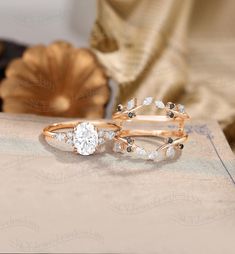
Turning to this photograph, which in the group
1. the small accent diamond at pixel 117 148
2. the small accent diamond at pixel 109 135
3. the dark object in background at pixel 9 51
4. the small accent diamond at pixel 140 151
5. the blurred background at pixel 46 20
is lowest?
the dark object in background at pixel 9 51

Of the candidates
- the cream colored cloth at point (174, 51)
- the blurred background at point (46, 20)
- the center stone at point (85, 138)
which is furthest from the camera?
the blurred background at point (46, 20)

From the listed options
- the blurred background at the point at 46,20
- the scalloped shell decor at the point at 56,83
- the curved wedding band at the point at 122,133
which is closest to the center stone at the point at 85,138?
the curved wedding band at the point at 122,133

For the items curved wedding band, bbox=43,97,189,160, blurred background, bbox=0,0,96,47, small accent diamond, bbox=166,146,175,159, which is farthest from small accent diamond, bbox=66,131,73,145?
blurred background, bbox=0,0,96,47

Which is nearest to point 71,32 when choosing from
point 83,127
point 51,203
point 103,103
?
point 103,103

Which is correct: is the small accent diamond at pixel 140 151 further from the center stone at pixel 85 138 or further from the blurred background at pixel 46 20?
the blurred background at pixel 46 20

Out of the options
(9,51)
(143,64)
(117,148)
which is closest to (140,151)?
(117,148)

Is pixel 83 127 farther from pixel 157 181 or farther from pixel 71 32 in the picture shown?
pixel 71 32

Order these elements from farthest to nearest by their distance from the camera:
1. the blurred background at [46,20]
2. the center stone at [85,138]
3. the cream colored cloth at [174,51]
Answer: the blurred background at [46,20] → the cream colored cloth at [174,51] → the center stone at [85,138]

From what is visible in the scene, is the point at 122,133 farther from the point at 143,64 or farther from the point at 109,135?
the point at 143,64
